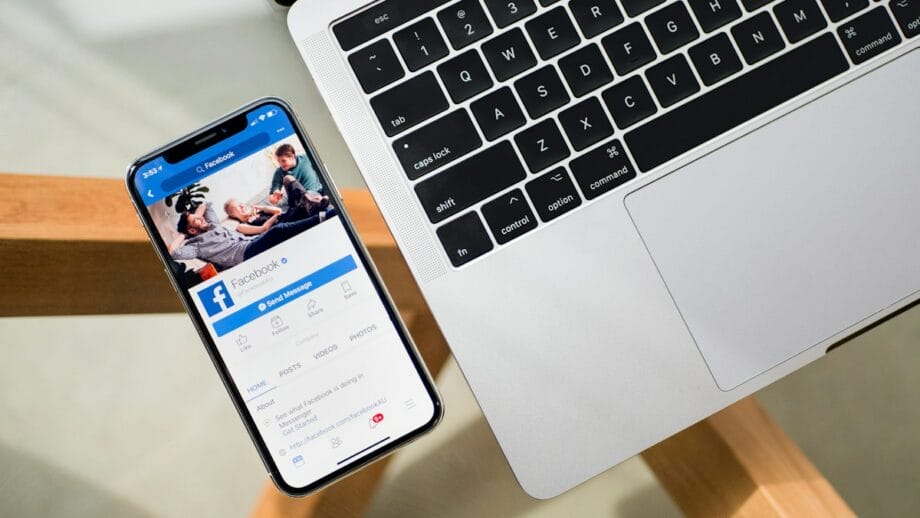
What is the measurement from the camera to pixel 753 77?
14.2 inches

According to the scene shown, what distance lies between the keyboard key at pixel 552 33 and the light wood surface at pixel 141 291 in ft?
0.47

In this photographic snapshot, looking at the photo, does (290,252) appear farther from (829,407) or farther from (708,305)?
(829,407)

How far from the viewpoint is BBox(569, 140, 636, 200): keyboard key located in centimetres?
36

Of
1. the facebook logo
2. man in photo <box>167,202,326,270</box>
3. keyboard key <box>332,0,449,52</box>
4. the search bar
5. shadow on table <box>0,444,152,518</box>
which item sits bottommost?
shadow on table <box>0,444,152,518</box>

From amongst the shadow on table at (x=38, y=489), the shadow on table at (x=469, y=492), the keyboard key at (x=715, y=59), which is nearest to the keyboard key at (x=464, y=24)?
the keyboard key at (x=715, y=59)

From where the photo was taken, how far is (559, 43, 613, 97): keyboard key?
0.36 metres

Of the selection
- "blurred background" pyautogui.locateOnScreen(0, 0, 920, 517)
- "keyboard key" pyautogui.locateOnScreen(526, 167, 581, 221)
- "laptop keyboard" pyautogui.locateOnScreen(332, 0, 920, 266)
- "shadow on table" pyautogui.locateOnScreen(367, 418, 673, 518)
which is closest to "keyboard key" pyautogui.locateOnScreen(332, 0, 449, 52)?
"laptop keyboard" pyautogui.locateOnScreen(332, 0, 920, 266)

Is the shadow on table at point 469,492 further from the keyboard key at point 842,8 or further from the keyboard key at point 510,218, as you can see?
the keyboard key at point 842,8

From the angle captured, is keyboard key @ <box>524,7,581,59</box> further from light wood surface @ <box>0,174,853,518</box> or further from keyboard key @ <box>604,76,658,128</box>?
light wood surface @ <box>0,174,853,518</box>

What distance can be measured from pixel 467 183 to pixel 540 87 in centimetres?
6

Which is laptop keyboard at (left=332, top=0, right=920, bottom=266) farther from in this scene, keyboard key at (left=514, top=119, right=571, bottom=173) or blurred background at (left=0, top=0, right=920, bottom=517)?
blurred background at (left=0, top=0, right=920, bottom=517)

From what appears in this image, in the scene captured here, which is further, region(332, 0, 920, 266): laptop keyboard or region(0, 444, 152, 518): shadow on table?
region(0, 444, 152, 518): shadow on table

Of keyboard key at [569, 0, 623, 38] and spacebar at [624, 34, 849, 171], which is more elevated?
keyboard key at [569, 0, 623, 38]

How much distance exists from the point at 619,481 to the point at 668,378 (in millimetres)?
236
